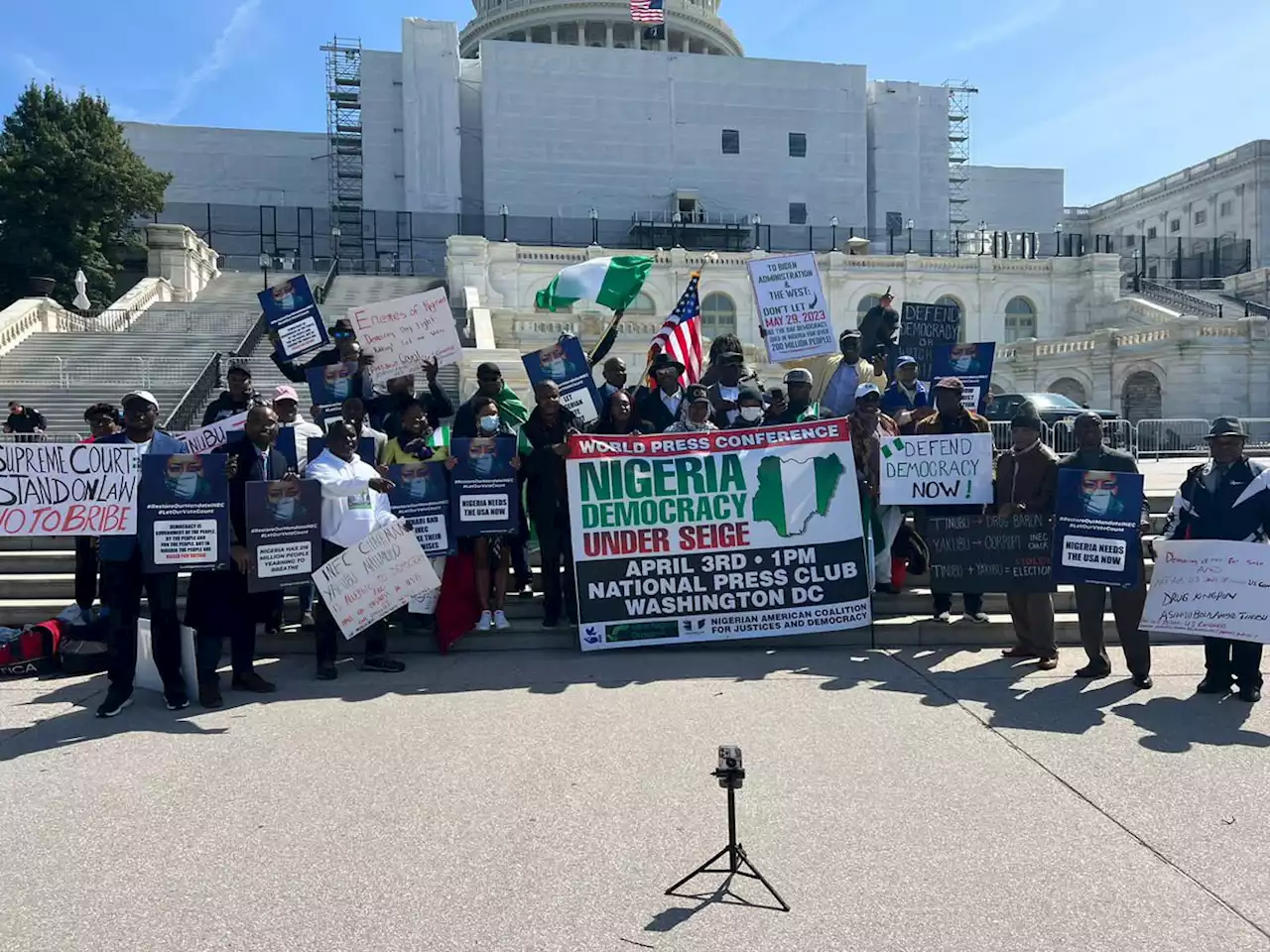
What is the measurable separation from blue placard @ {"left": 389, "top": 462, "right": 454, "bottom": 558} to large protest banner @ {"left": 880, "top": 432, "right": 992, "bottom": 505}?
367 cm

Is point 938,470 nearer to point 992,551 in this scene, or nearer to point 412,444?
point 992,551

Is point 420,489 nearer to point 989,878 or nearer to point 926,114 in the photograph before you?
point 989,878

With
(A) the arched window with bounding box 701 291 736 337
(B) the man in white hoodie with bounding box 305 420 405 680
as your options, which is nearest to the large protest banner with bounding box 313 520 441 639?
(B) the man in white hoodie with bounding box 305 420 405 680

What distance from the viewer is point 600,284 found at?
462 inches

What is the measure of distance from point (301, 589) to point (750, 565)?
3.85 metres

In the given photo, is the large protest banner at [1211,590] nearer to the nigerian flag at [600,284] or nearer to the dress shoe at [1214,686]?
the dress shoe at [1214,686]

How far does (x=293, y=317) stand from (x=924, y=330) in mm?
7817

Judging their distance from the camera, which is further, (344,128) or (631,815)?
(344,128)

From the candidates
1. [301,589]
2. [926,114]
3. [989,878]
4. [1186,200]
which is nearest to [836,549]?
[989,878]

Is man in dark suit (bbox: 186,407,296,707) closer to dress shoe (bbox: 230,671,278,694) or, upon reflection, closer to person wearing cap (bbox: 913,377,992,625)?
dress shoe (bbox: 230,671,278,694)

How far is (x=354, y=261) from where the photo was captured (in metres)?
48.6

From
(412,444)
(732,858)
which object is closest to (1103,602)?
(732,858)

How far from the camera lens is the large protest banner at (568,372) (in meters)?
9.23

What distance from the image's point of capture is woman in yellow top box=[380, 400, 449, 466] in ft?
25.0
